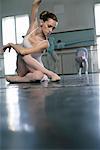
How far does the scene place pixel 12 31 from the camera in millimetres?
10039

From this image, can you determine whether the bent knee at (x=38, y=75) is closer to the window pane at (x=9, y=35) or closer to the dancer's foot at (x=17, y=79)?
the dancer's foot at (x=17, y=79)

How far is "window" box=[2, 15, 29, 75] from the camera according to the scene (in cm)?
938

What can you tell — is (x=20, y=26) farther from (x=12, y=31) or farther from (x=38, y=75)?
(x=38, y=75)

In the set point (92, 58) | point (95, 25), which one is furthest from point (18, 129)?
point (95, 25)

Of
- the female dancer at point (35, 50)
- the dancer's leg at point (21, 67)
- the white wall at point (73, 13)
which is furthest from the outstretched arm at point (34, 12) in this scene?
the white wall at point (73, 13)

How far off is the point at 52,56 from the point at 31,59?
20.8ft

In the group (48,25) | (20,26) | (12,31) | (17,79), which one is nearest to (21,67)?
(17,79)

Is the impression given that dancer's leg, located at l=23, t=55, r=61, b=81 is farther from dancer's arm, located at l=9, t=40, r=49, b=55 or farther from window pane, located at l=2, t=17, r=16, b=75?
window pane, located at l=2, t=17, r=16, b=75

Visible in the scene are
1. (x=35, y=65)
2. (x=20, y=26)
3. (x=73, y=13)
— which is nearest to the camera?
(x=35, y=65)

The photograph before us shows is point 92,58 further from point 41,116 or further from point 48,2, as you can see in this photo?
point 41,116

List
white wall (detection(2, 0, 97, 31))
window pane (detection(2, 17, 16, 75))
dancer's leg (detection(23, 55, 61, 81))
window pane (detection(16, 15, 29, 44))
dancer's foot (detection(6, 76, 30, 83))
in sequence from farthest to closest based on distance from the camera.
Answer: window pane (detection(16, 15, 29, 44)) < window pane (detection(2, 17, 16, 75)) < white wall (detection(2, 0, 97, 31)) < dancer's foot (detection(6, 76, 30, 83)) < dancer's leg (detection(23, 55, 61, 81))

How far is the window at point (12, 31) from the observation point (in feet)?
30.8

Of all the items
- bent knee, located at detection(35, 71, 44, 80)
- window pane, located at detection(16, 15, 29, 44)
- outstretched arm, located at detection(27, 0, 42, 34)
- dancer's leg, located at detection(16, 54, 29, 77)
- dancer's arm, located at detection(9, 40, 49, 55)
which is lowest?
bent knee, located at detection(35, 71, 44, 80)

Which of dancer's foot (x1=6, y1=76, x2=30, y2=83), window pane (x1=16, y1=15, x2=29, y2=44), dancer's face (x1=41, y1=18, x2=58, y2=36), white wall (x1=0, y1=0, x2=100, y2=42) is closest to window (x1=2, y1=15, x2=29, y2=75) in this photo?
window pane (x1=16, y1=15, x2=29, y2=44)
